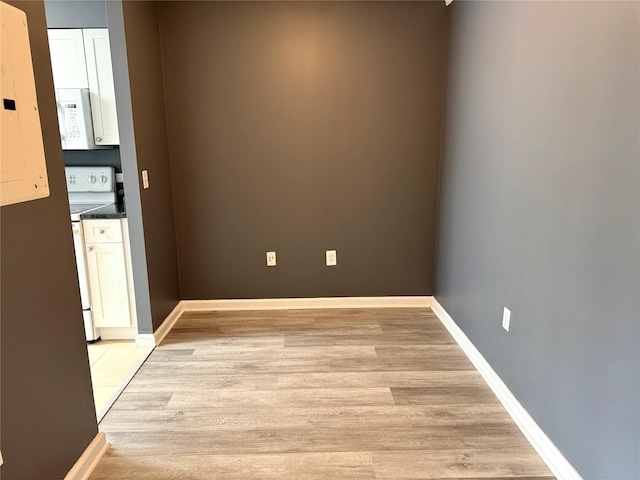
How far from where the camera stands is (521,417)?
2125 millimetres

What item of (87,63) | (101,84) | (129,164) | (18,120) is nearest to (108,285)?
(129,164)

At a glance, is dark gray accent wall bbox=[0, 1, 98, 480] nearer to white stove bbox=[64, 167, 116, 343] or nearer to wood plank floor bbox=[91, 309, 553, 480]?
wood plank floor bbox=[91, 309, 553, 480]

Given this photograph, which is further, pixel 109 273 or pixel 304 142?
pixel 304 142

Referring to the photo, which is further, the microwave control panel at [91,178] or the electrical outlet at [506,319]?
the microwave control panel at [91,178]

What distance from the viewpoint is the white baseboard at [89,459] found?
69.1 inches

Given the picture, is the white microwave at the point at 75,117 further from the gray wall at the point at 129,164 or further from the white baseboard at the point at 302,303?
the white baseboard at the point at 302,303

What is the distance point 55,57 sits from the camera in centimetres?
307

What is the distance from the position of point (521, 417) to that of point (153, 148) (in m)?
2.76

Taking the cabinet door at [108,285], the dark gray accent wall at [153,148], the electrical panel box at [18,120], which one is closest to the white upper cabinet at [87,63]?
the dark gray accent wall at [153,148]

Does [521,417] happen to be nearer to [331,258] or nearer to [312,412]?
[312,412]

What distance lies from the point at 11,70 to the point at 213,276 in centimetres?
235

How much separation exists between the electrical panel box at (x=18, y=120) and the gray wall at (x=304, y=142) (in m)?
1.87

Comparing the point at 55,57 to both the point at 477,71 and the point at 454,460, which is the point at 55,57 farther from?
the point at 454,460

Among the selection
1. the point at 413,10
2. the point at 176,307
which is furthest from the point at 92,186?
the point at 413,10
